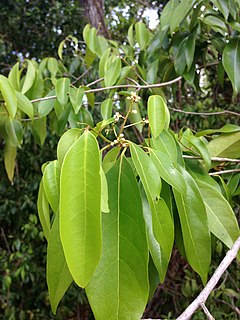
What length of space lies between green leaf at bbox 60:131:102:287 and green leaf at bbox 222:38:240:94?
67 centimetres

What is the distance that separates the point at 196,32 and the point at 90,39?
0.43m

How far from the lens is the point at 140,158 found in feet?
1.56

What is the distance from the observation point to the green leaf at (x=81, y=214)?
380mm

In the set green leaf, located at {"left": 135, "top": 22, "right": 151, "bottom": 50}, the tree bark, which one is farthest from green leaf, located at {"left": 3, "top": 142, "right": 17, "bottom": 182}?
the tree bark

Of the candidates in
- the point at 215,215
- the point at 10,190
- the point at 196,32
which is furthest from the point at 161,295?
the point at 215,215

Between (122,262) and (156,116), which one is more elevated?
(156,116)

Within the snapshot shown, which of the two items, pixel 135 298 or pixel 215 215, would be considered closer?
pixel 135 298

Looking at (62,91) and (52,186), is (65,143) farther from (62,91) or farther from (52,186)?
(62,91)

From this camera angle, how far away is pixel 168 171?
484 mm

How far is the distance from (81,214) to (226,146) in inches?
16.3

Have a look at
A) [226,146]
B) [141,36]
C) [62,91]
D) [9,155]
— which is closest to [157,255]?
[226,146]

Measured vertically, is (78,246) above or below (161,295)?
above

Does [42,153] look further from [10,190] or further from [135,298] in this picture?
[135,298]

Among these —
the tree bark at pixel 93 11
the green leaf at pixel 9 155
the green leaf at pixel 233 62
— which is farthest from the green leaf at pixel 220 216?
the tree bark at pixel 93 11
